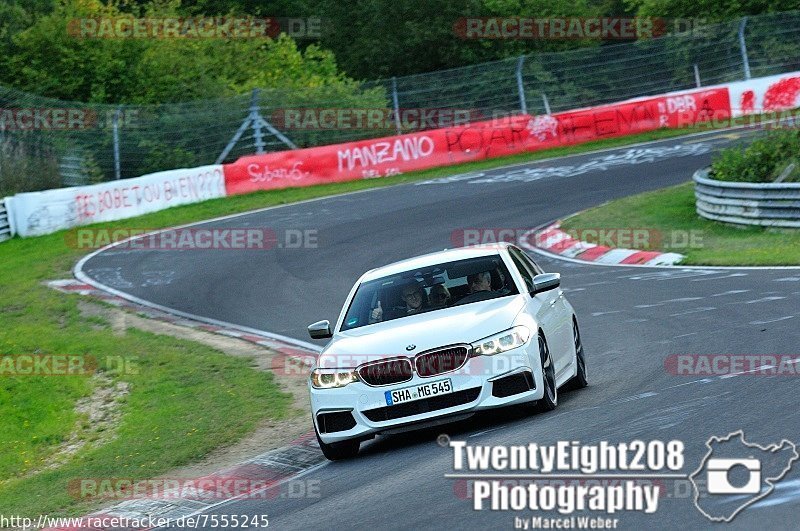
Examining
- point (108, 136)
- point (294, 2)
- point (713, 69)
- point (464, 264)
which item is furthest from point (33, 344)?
point (294, 2)

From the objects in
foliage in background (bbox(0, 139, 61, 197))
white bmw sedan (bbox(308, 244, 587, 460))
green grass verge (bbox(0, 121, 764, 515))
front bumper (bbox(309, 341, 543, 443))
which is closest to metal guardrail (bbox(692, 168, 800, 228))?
green grass verge (bbox(0, 121, 764, 515))

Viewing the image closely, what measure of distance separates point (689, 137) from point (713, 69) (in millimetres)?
3934

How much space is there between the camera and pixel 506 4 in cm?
5397

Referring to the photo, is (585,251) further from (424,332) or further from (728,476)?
(728,476)

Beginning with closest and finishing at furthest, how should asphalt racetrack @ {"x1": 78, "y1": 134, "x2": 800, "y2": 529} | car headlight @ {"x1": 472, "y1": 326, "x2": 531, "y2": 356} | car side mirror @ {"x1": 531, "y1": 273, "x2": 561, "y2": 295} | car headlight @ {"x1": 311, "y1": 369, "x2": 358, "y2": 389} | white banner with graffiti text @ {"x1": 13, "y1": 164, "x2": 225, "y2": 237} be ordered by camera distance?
asphalt racetrack @ {"x1": 78, "y1": 134, "x2": 800, "y2": 529}, car headlight @ {"x1": 472, "y1": 326, "x2": 531, "y2": 356}, car headlight @ {"x1": 311, "y1": 369, "x2": 358, "y2": 389}, car side mirror @ {"x1": 531, "y1": 273, "x2": 561, "y2": 295}, white banner with graffiti text @ {"x1": 13, "y1": 164, "x2": 225, "y2": 237}

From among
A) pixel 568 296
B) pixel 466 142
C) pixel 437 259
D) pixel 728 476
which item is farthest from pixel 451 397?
A: pixel 466 142

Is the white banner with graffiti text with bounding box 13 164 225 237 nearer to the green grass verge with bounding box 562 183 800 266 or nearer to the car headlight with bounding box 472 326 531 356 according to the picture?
the green grass verge with bounding box 562 183 800 266

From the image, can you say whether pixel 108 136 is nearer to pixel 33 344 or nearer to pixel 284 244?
pixel 284 244

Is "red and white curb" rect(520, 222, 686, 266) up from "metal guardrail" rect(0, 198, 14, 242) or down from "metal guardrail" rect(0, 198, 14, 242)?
down

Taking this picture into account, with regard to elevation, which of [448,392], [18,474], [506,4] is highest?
[506,4]

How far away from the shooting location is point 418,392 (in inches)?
384

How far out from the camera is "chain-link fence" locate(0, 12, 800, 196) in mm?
31969

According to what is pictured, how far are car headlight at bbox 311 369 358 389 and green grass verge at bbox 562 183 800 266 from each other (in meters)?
9.50

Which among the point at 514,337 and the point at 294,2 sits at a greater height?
the point at 294,2
